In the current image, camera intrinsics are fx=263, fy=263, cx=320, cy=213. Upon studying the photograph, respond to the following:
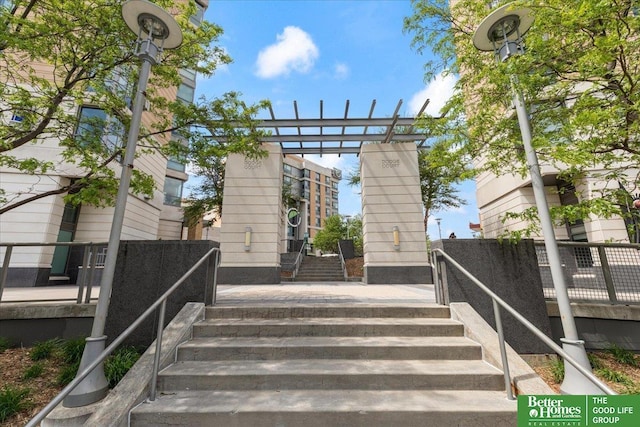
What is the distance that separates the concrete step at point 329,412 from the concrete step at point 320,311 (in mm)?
1592

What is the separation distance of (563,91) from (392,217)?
6.45 metres

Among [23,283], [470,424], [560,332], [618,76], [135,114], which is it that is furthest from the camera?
[23,283]

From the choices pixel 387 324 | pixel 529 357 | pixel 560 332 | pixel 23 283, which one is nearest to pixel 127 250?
pixel 387 324

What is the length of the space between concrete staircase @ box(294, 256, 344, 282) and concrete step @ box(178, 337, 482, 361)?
29.5ft

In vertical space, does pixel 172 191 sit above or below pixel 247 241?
above

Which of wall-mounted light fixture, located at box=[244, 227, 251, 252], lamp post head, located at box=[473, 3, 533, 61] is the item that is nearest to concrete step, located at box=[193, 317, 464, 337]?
lamp post head, located at box=[473, 3, 533, 61]

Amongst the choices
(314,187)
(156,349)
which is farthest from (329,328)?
(314,187)

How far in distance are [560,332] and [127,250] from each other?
25.7ft

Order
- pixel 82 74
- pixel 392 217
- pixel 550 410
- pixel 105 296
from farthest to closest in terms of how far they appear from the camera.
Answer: pixel 392 217 → pixel 82 74 → pixel 105 296 → pixel 550 410

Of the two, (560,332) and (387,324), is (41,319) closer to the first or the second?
(387,324)

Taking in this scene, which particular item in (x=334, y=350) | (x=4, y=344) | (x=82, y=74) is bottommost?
(x=4, y=344)

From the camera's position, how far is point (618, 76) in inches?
161

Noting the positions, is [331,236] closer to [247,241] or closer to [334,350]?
[247,241]

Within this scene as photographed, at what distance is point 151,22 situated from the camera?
389 cm
